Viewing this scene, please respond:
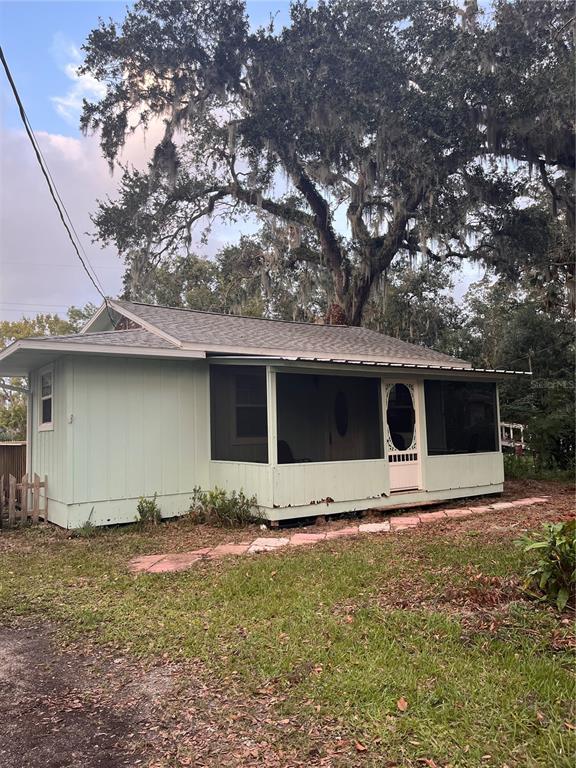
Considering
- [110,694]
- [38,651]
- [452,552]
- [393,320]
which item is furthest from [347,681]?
[393,320]

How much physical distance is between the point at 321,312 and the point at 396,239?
875cm

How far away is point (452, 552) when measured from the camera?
5.25m

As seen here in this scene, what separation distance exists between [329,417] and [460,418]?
234 cm

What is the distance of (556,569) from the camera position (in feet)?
12.0

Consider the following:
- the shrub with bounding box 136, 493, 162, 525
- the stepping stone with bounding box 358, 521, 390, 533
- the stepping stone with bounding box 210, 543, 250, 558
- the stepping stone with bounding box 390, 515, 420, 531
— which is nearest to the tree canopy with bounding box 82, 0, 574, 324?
the stepping stone with bounding box 390, 515, 420, 531

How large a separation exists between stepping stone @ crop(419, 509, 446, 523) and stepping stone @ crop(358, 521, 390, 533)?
21.5 inches

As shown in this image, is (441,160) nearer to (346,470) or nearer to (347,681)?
(346,470)

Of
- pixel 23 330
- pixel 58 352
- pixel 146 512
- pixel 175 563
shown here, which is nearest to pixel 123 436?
pixel 146 512

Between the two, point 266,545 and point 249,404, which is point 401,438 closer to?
point 249,404

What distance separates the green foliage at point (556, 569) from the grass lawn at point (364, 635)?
0.13 meters

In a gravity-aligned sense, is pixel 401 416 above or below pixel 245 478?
above

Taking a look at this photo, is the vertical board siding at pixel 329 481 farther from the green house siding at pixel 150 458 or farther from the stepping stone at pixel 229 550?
the stepping stone at pixel 229 550

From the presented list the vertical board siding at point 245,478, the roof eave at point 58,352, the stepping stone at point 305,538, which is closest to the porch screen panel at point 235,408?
the vertical board siding at point 245,478

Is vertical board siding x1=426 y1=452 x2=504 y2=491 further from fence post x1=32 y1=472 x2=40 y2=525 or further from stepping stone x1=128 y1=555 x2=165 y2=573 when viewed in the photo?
fence post x1=32 y1=472 x2=40 y2=525
